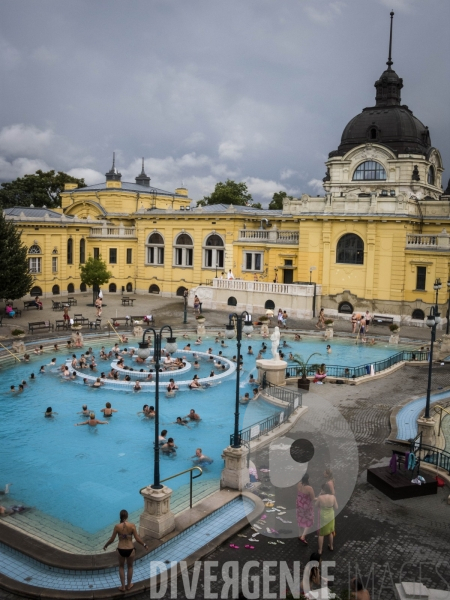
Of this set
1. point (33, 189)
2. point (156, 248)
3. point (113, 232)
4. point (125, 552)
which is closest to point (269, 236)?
point (156, 248)

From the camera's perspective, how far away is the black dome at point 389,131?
48.2m

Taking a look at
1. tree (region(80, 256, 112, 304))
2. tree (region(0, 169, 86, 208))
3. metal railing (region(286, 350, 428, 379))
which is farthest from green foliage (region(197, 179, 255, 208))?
metal railing (region(286, 350, 428, 379))

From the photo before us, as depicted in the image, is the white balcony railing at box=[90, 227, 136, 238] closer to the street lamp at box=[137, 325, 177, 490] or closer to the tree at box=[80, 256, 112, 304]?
the tree at box=[80, 256, 112, 304]

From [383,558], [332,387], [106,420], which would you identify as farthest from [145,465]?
[332,387]

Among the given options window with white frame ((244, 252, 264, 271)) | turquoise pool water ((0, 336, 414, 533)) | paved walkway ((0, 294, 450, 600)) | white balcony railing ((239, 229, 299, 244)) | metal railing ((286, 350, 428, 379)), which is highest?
white balcony railing ((239, 229, 299, 244))

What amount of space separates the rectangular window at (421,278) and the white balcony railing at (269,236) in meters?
10.1

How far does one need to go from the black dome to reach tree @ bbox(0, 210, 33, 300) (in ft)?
91.7

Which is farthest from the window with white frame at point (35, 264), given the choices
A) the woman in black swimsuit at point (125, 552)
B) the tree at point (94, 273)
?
the woman in black swimsuit at point (125, 552)

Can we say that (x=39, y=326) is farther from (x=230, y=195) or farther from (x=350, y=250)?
(x=230, y=195)

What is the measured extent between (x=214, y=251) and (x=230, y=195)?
106 feet

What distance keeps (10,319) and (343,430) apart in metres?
26.8

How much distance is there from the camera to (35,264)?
4784cm

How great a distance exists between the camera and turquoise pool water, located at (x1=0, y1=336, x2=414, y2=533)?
15.8 m

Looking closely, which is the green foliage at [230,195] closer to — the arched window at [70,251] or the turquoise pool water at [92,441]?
the arched window at [70,251]
